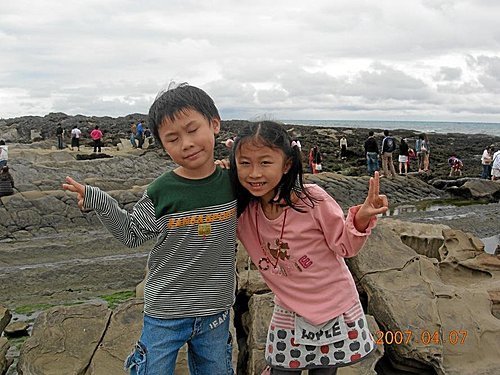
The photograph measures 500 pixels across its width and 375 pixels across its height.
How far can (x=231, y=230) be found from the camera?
2.76m

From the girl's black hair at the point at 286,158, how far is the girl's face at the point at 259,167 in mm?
27

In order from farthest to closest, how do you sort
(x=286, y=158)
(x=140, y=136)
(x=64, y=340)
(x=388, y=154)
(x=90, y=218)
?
(x=140, y=136) < (x=388, y=154) < (x=90, y=218) < (x=64, y=340) < (x=286, y=158)

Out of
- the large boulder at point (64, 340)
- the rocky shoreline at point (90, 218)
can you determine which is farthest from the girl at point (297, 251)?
the large boulder at point (64, 340)

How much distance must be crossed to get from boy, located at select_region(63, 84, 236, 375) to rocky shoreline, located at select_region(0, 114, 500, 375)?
1671 mm

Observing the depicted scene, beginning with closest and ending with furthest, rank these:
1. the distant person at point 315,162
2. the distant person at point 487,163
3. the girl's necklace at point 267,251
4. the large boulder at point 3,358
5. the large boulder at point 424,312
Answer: the girl's necklace at point 267,251
the large boulder at point 424,312
the large boulder at point 3,358
the distant person at point 487,163
the distant person at point 315,162

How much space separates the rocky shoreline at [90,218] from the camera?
8117 millimetres

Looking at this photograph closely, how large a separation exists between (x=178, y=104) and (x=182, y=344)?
112cm

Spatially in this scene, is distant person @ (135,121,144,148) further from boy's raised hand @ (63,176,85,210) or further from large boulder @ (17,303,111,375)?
boy's raised hand @ (63,176,85,210)

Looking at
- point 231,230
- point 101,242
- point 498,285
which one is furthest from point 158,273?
point 101,242

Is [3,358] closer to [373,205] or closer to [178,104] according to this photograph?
[178,104]

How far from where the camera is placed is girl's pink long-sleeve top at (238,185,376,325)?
2.66 m

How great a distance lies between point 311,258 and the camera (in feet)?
8.84

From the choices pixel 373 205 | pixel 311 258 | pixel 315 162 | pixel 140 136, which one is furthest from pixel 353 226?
pixel 140 136

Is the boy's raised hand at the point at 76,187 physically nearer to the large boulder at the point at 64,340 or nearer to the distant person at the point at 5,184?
the large boulder at the point at 64,340
